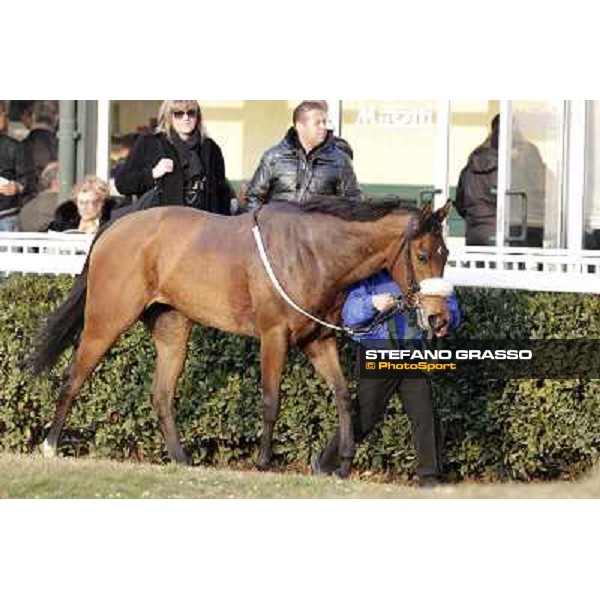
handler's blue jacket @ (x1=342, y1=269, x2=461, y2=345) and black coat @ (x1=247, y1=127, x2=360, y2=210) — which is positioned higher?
black coat @ (x1=247, y1=127, x2=360, y2=210)

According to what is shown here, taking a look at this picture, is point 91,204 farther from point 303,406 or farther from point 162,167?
point 303,406

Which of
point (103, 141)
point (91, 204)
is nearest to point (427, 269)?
point (91, 204)

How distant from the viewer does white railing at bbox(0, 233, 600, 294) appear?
418 inches

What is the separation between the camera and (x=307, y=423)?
1058 centimetres

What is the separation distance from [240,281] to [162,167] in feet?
2.90

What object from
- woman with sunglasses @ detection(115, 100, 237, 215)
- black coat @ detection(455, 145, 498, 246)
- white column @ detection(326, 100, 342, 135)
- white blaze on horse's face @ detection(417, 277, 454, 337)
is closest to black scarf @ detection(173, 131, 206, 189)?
woman with sunglasses @ detection(115, 100, 237, 215)

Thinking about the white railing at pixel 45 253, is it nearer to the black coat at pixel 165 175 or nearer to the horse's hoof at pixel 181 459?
the black coat at pixel 165 175

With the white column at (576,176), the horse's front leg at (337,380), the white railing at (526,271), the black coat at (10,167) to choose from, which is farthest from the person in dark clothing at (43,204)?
the horse's front leg at (337,380)

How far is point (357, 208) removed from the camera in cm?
958

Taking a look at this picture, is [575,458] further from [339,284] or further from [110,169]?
[110,169]

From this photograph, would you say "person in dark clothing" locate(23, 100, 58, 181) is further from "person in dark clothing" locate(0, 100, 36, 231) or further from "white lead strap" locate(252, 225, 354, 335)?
"white lead strap" locate(252, 225, 354, 335)

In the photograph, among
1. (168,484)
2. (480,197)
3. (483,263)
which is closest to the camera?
(168,484)

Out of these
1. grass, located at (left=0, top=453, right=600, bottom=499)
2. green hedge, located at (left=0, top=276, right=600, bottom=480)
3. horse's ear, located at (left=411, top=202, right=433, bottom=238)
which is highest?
horse's ear, located at (left=411, top=202, right=433, bottom=238)
